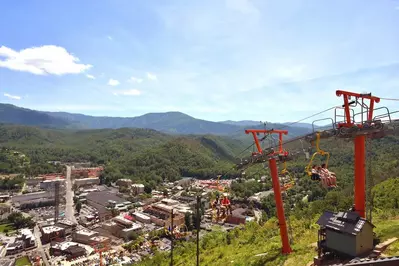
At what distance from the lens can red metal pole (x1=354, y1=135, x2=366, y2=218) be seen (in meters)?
12.3

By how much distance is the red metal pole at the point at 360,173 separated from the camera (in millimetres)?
12258

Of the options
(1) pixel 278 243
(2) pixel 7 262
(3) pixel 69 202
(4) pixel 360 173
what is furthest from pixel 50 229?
(4) pixel 360 173

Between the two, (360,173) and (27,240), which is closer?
(360,173)

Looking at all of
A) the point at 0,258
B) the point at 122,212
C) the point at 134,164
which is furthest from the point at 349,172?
the point at 134,164

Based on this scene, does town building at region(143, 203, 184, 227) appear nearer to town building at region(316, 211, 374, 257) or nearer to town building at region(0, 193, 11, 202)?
town building at region(0, 193, 11, 202)

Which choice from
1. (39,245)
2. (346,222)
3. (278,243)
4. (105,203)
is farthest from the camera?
(105,203)

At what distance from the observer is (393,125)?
11.4m

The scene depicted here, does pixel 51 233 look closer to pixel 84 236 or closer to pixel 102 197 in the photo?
pixel 84 236

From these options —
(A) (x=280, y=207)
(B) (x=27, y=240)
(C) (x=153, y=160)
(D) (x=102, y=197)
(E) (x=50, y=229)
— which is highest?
(A) (x=280, y=207)

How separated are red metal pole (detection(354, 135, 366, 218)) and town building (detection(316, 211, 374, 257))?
83cm

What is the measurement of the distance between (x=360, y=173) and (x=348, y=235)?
2.76m

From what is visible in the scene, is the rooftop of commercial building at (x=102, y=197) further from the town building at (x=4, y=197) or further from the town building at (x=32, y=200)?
the town building at (x=4, y=197)

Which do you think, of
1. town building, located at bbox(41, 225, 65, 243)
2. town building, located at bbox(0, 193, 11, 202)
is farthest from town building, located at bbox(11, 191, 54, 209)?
town building, located at bbox(41, 225, 65, 243)

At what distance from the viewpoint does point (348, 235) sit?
37.6ft
